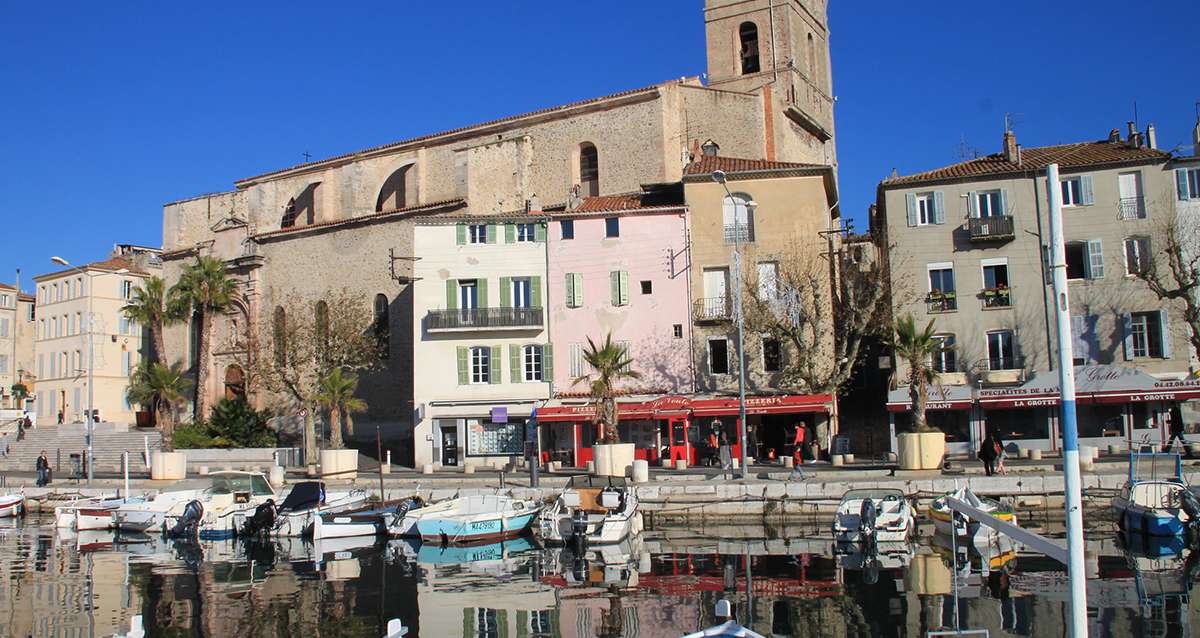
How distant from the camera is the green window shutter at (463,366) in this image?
40.7m

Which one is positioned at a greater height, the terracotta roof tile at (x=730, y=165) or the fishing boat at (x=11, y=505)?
the terracotta roof tile at (x=730, y=165)

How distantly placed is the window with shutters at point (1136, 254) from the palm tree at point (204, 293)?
130 ft

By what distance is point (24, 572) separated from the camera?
945 inches

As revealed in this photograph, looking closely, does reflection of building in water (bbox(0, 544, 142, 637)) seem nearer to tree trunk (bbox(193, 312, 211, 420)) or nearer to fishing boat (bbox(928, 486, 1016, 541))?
fishing boat (bbox(928, 486, 1016, 541))

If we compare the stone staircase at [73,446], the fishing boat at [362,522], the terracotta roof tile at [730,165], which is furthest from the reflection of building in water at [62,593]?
the terracotta roof tile at [730,165]

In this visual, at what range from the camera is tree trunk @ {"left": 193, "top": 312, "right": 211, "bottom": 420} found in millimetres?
52469

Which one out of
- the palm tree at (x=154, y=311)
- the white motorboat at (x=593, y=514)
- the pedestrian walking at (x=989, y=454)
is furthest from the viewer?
the palm tree at (x=154, y=311)

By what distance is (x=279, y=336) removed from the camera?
51438 millimetres

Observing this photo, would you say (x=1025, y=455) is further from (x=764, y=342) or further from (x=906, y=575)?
(x=906, y=575)

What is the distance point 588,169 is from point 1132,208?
2322 centimetres

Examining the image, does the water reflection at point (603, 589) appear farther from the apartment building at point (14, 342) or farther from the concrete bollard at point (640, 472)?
the apartment building at point (14, 342)

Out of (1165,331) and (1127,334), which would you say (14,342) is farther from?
(1165,331)

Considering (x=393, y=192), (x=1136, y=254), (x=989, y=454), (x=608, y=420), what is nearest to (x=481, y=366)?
(x=608, y=420)

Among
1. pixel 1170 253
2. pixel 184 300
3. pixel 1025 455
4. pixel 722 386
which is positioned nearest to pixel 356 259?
pixel 184 300
